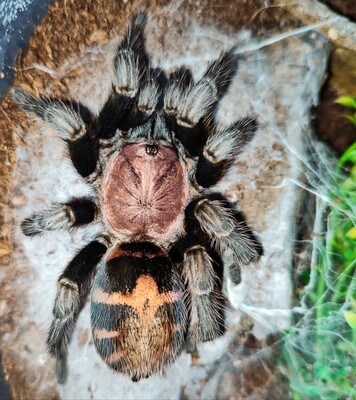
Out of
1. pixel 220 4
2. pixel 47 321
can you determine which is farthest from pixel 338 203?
pixel 47 321

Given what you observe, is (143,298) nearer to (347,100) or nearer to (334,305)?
(334,305)

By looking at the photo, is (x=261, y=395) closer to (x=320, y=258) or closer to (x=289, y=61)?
(x=320, y=258)

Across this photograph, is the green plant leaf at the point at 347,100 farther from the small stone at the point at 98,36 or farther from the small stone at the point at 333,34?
the small stone at the point at 98,36

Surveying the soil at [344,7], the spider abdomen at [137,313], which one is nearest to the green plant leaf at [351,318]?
the spider abdomen at [137,313]

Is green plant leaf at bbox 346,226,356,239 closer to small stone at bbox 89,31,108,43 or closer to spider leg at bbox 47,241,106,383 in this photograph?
spider leg at bbox 47,241,106,383

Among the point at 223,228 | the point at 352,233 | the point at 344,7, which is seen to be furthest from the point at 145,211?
the point at 344,7

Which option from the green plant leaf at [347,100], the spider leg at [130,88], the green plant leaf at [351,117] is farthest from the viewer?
the green plant leaf at [351,117]

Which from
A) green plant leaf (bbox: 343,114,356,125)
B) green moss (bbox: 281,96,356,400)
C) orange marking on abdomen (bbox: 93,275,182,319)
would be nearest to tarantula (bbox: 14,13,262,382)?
orange marking on abdomen (bbox: 93,275,182,319)
